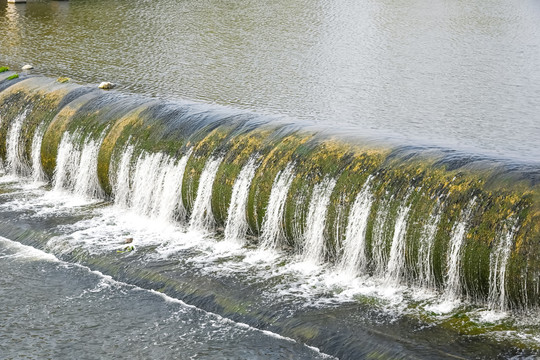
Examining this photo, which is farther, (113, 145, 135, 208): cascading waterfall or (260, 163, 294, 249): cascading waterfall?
(113, 145, 135, 208): cascading waterfall

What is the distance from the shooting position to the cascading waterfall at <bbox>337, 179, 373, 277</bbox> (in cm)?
1035

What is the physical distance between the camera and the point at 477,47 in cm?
2470

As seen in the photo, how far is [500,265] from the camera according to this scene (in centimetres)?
893

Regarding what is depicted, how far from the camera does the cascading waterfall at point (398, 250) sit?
9891 mm

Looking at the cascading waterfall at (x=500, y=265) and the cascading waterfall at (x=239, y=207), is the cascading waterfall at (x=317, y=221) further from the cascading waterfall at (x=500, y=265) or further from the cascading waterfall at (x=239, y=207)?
the cascading waterfall at (x=500, y=265)

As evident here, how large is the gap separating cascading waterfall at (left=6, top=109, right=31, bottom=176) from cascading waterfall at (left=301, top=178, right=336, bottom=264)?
284 inches

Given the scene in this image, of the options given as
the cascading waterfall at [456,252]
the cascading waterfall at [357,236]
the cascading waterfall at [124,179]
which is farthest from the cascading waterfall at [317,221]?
the cascading waterfall at [124,179]

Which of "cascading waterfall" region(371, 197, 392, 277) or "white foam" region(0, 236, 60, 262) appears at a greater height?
"cascading waterfall" region(371, 197, 392, 277)

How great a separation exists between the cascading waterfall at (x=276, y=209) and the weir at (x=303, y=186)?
0.6 inches

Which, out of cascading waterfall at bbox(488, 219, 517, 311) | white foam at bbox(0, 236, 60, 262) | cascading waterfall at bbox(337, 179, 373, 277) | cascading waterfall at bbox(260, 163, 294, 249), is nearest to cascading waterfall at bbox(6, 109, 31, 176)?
white foam at bbox(0, 236, 60, 262)

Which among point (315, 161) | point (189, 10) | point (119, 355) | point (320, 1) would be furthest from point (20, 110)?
point (320, 1)

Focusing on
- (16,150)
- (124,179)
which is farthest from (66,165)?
(16,150)

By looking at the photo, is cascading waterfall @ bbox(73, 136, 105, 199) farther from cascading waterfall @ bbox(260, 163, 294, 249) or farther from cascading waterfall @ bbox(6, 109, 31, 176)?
cascading waterfall @ bbox(260, 163, 294, 249)

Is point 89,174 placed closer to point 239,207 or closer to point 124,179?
point 124,179
